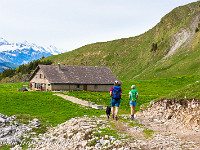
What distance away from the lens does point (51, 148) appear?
16.6 m

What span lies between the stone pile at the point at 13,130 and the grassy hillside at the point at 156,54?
75.2 meters

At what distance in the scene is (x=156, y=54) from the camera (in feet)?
428

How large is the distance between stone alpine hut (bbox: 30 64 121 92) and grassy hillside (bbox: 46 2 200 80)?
1366 inches

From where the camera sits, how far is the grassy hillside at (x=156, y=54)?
320 ft

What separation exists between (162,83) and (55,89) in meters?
35.9

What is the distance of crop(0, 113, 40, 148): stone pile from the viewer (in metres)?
19.4

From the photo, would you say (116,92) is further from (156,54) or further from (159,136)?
(156,54)

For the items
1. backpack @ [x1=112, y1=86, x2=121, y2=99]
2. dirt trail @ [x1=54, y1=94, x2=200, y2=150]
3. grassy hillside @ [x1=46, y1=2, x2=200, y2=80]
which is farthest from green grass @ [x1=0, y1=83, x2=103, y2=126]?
grassy hillside @ [x1=46, y1=2, x2=200, y2=80]

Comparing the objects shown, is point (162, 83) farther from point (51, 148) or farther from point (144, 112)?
point (51, 148)

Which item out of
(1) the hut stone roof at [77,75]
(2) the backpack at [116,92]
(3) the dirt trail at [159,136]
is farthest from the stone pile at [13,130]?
(1) the hut stone roof at [77,75]

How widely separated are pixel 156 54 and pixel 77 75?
74226mm

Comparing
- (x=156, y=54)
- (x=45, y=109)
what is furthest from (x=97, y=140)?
(x=156, y=54)

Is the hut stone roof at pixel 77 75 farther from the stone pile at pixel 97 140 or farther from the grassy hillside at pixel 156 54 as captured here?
the stone pile at pixel 97 140

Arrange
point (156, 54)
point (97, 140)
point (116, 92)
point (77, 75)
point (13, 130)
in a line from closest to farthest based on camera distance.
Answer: point (97, 140), point (116, 92), point (13, 130), point (77, 75), point (156, 54)
